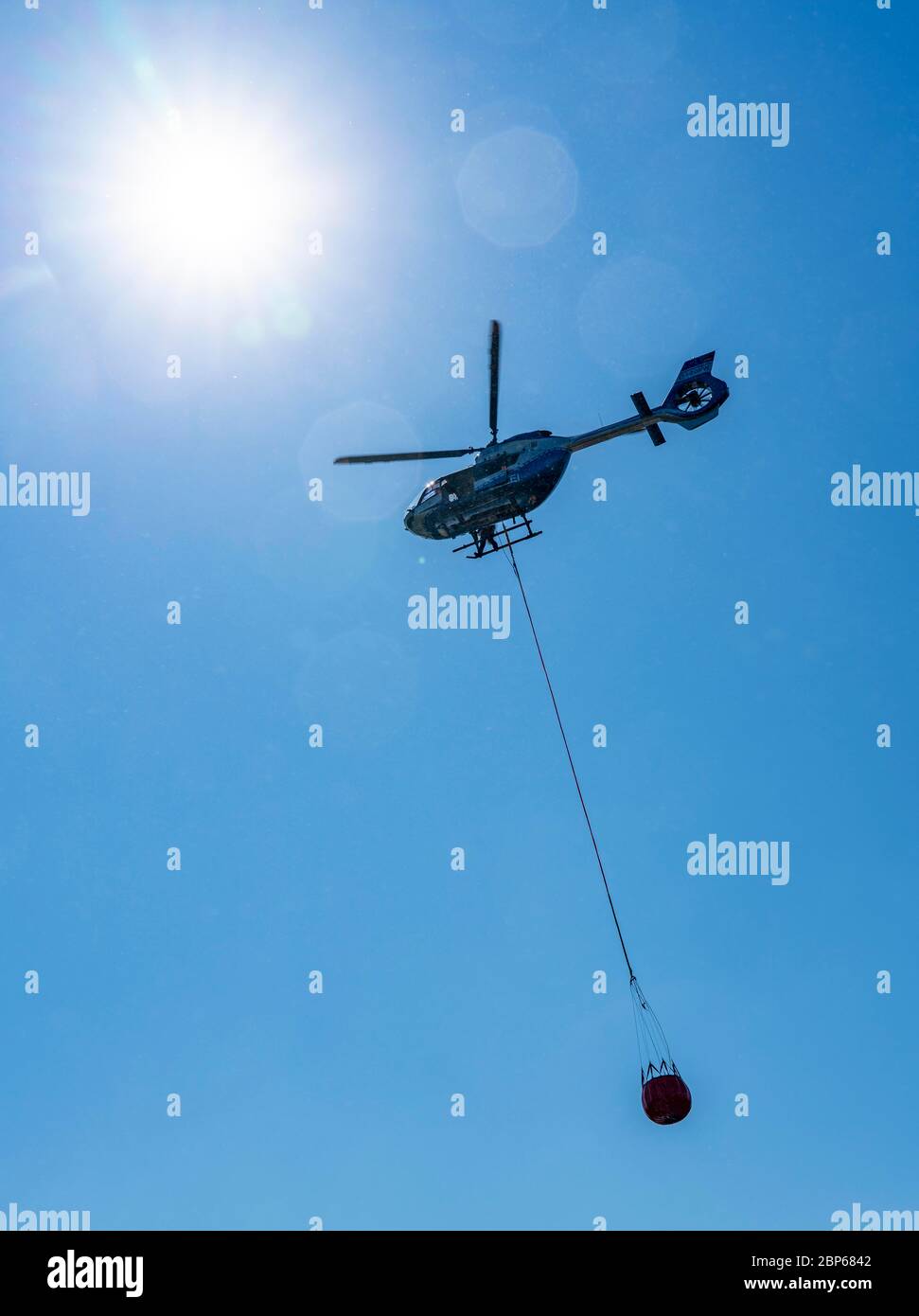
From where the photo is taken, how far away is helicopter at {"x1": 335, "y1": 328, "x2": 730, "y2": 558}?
23.9 metres

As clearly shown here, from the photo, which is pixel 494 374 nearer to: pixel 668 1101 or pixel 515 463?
pixel 515 463

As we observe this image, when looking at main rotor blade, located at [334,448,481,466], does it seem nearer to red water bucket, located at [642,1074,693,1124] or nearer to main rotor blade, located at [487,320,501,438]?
main rotor blade, located at [487,320,501,438]

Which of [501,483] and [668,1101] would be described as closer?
[668,1101]

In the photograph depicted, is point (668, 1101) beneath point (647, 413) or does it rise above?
beneath

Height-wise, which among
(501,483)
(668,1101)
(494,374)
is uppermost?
(494,374)

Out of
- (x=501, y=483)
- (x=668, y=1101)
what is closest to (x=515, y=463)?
(x=501, y=483)

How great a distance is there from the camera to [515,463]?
80.8 ft

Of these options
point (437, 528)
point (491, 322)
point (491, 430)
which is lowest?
point (437, 528)

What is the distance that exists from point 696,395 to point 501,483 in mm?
Answer: 5428

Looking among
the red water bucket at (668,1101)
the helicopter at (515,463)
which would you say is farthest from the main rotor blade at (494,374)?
the red water bucket at (668,1101)
